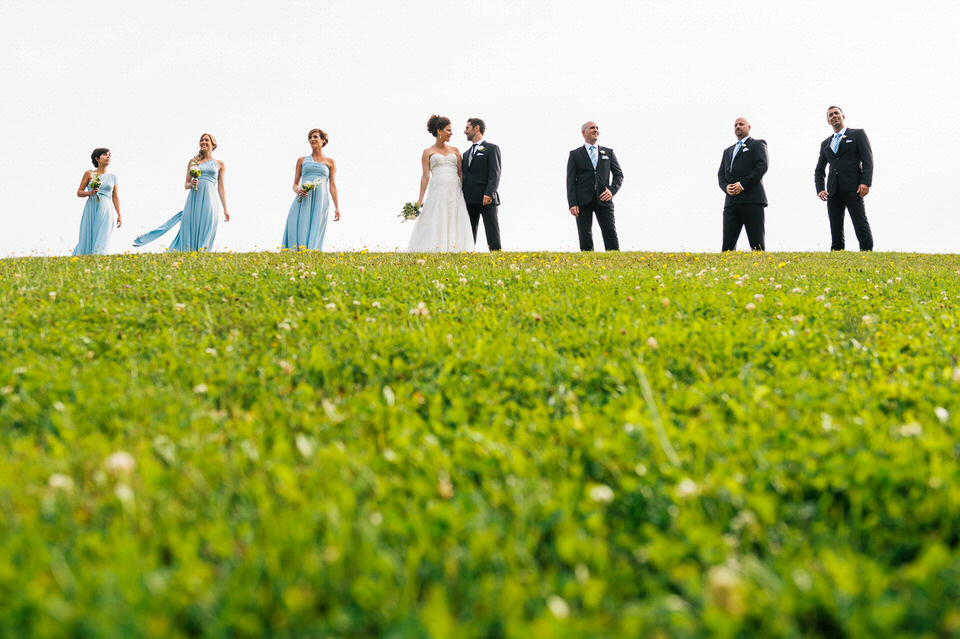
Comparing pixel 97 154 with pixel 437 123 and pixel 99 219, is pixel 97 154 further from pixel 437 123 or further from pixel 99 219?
pixel 437 123

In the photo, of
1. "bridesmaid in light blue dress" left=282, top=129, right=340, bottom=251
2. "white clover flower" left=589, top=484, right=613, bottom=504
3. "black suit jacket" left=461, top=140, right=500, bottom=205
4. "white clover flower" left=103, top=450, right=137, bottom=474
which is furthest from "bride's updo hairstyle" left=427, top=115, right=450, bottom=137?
"white clover flower" left=589, top=484, right=613, bottom=504

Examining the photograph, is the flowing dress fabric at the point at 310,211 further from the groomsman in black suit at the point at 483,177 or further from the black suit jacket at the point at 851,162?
the black suit jacket at the point at 851,162

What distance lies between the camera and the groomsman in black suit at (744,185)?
13.3 m

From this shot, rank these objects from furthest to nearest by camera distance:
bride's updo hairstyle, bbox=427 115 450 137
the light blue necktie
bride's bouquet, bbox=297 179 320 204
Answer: bride's bouquet, bbox=297 179 320 204, the light blue necktie, bride's updo hairstyle, bbox=427 115 450 137

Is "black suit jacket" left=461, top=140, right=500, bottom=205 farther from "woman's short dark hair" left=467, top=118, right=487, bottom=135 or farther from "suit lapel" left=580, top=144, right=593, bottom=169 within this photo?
"suit lapel" left=580, top=144, right=593, bottom=169

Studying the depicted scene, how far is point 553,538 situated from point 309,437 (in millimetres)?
1432

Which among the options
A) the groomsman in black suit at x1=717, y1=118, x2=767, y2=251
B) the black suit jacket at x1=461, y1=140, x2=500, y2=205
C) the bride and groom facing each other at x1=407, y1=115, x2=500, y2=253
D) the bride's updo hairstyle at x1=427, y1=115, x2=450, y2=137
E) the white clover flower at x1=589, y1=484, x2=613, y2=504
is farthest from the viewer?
the groomsman in black suit at x1=717, y1=118, x2=767, y2=251

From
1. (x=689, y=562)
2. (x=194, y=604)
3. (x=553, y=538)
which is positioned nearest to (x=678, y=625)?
(x=689, y=562)

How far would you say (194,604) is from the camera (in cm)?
167

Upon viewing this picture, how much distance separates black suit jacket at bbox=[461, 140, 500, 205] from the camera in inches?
497

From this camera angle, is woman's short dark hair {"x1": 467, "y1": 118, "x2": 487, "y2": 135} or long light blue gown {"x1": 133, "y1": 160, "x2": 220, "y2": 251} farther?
Answer: long light blue gown {"x1": 133, "y1": 160, "x2": 220, "y2": 251}

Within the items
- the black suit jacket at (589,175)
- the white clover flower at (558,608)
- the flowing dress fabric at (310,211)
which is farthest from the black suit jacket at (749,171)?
the white clover flower at (558,608)

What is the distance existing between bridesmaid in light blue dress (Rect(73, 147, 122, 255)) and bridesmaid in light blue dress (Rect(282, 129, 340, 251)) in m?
4.85

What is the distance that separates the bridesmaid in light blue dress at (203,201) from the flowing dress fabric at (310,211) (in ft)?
6.55
